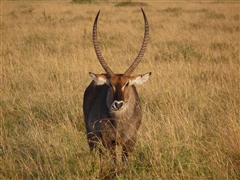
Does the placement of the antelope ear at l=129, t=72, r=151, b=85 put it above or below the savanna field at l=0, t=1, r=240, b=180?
above

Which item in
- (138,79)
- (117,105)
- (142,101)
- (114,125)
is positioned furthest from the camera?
(142,101)

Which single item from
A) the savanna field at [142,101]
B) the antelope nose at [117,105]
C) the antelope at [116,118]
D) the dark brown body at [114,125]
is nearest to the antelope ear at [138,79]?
the antelope at [116,118]

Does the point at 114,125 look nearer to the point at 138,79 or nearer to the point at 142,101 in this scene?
the point at 138,79

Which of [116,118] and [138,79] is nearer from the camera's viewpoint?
[116,118]

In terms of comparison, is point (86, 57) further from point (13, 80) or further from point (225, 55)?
point (225, 55)

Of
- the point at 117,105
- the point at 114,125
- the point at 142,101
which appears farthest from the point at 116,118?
the point at 142,101

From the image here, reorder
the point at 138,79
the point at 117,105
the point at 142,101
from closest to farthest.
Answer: the point at 117,105, the point at 138,79, the point at 142,101

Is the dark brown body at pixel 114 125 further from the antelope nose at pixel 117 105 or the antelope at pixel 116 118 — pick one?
the antelope nose at pixel 117 105

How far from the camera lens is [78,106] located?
5.70m

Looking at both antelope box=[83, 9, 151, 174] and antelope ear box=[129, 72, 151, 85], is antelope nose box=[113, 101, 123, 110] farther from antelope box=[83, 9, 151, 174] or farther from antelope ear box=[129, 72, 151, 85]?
antelope ear box=[129, 72, 151, 85]

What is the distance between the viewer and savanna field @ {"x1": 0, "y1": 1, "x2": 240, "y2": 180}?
359 centimetres

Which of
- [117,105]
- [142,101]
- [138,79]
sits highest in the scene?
[138,79]

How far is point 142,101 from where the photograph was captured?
6113mm

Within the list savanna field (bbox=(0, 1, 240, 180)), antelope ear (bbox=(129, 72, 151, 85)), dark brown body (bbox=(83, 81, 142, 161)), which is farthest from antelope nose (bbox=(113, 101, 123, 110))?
savanna field (bbox=(0, 1, 240, 180))
